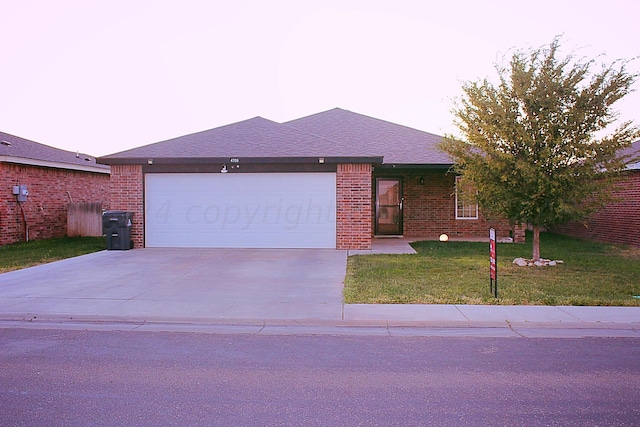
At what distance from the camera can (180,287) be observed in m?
A: 11.0

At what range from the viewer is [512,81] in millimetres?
13242

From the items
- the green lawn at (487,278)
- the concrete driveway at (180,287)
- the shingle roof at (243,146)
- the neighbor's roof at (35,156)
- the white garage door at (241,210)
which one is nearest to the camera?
the concrete driveway at (180,287)

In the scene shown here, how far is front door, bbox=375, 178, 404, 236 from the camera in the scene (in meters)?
22.0

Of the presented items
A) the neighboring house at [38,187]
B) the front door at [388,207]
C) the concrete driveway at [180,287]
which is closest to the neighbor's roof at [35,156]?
the neighboring house at [38,187]

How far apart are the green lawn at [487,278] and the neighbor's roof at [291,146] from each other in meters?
3.66

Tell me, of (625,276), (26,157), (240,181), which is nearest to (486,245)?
(625,276)

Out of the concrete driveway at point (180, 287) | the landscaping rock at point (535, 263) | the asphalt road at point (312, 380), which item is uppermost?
the landscaping rock at point (535, 263)

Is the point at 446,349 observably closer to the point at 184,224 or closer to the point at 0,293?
the point at 0,293

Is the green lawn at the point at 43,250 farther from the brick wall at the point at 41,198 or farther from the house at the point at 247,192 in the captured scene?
the house at the point at 247,192

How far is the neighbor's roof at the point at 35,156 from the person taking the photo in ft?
66.1

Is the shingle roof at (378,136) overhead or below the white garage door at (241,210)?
overhead

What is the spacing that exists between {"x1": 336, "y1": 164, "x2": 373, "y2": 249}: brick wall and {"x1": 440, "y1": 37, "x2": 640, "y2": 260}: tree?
12.9ft

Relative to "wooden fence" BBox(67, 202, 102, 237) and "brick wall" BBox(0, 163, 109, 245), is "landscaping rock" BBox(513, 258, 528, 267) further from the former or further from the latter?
"wooden fence" BBox(67, 202, 102, 237)

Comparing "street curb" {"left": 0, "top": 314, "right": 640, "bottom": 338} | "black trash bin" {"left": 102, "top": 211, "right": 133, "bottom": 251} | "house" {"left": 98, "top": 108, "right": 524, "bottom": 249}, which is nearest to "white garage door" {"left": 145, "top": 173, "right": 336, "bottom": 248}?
"house" {"left": 98, "top": 108, "right": 524, "bottom": 249}
